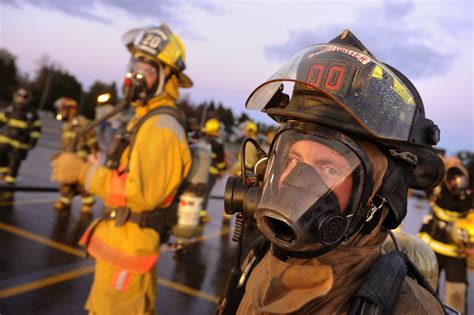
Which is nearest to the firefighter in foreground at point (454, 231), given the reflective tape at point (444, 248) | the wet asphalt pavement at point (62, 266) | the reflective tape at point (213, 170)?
the reflective tape at point (444, 248)

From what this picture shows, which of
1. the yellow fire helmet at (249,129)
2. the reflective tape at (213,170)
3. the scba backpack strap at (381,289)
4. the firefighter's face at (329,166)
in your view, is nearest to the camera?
the scba backpack strap at (381,289)

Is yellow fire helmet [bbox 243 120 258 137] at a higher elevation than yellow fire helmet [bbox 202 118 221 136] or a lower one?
higher

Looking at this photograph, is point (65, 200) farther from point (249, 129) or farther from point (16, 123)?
point (249, 129)

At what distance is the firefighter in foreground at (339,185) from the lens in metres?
1.14

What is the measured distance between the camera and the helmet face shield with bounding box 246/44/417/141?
1.20m

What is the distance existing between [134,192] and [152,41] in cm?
133

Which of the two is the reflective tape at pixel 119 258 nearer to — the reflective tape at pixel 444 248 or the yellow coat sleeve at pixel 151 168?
the yellow coat sleeve at pixel 151 168

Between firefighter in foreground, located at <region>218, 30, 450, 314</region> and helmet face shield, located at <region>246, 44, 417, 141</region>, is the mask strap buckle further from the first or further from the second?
helmet face shield, located at <region>246, 44, 417, 141</region>

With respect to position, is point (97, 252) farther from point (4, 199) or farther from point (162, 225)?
point (4, 199)

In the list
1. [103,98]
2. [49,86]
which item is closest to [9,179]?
[103,98]

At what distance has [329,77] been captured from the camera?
4.08 feet

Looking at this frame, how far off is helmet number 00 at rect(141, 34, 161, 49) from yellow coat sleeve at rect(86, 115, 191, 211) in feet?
2.30

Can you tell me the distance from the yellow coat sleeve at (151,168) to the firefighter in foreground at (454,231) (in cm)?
346

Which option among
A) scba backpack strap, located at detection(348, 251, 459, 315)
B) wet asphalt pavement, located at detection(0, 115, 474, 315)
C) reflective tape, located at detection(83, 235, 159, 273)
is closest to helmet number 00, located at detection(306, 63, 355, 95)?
scba backpack strap, located at detection(348, 251, 459, 315)
